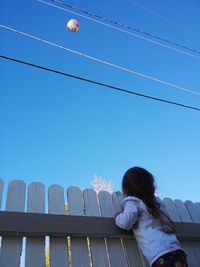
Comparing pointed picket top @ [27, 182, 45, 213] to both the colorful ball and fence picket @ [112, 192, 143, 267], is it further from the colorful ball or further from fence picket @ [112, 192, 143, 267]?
the colorful ball

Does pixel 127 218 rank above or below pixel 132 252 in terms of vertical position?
above

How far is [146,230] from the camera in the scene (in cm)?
187

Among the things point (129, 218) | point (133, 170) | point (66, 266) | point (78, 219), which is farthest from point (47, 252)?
point (133, 170)

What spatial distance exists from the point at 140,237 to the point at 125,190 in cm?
37

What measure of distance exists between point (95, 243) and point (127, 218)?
0.27 m

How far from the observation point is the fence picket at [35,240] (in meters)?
1.62

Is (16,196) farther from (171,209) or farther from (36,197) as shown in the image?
(171,209)

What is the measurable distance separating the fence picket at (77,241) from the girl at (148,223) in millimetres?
265

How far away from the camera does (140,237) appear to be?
6.20ft

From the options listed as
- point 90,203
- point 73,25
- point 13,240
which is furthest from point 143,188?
point 73,25

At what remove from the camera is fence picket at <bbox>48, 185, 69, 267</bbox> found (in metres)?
1.69

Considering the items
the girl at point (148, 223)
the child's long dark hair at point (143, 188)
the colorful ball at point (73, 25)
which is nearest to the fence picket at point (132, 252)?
the girl at point (148, 223)

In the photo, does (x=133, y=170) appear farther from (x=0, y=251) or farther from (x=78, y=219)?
(x=0, y=251)

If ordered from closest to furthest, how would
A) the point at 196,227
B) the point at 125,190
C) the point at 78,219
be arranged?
the point at 78,219 < the point at 125,190 < the point at 196,227
